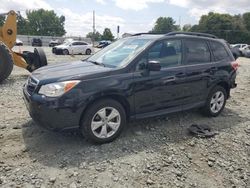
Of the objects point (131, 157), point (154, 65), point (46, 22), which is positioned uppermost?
point (46, 22)

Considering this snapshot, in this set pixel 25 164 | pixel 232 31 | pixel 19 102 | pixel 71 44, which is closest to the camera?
pixel 25 164

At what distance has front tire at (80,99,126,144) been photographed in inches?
187

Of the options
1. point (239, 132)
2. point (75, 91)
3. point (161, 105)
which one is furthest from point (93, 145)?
point (239, 132)

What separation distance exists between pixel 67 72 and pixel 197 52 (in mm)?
2701

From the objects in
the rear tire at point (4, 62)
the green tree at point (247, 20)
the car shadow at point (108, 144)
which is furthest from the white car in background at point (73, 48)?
the green tree at point (247, 20)

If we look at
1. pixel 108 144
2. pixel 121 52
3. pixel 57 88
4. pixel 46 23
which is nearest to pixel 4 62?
pixel 121 52

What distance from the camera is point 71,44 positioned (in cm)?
2902

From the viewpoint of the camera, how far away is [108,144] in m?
4.99

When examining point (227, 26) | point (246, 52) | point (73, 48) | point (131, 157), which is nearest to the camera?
point (131, 157)

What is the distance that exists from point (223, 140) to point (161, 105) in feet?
4.07

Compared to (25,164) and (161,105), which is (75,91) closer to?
(25,164)

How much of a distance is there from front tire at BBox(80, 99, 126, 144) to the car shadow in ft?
0.49

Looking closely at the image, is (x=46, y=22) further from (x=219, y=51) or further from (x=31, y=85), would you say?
(x=31, y=85)

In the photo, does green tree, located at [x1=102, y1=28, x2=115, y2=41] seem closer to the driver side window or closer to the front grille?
the driver side window
